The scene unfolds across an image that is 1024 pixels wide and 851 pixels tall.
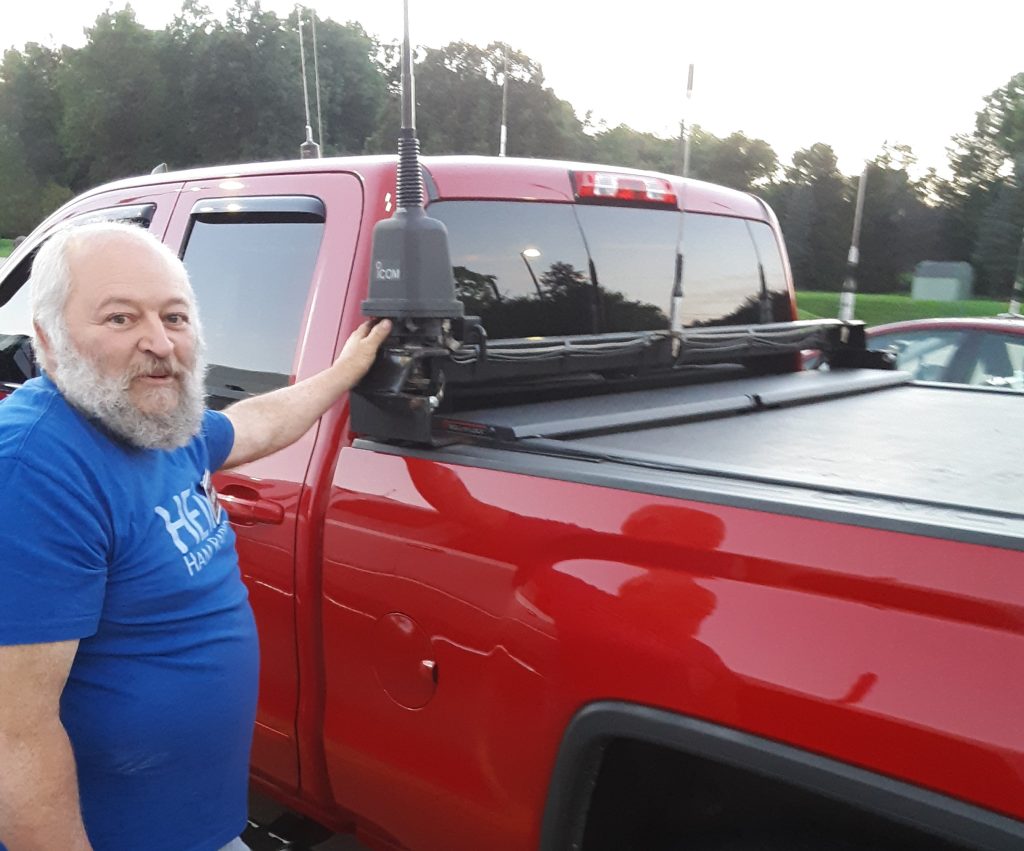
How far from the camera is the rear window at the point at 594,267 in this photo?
8.27 feet

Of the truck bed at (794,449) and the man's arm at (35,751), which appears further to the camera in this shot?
the truck bed at (794,449)

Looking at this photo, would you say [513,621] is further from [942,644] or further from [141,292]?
[141,292]

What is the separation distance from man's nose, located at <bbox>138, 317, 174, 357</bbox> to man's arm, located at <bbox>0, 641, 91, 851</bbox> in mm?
515

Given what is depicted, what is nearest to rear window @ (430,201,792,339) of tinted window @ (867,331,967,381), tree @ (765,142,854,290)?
tinted window @ (867,331,967,381)

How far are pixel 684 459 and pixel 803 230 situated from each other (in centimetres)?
1710

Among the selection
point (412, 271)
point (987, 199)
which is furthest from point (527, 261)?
point (987, 199)

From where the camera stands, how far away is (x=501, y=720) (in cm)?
182

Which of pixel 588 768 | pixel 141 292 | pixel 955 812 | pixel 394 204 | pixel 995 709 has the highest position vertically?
pixel 394 204

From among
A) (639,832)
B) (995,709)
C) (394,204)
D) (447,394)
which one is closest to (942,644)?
(995,709)

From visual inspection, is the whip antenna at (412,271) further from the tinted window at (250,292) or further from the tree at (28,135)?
the tree at (28,135)

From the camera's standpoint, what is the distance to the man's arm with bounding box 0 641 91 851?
1428 mm

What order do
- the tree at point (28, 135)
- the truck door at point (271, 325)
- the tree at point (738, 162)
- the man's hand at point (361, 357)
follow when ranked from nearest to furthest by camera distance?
the man's hand at point (361, 357), the truck door at point (271, 325), the tree at point (738, 162), the tree at point (28, 135)

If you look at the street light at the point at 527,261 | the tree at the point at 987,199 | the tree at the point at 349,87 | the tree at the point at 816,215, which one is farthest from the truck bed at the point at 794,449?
the tree at the point at 987,199

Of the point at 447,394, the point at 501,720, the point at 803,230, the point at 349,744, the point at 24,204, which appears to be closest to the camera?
the point at 501,720
